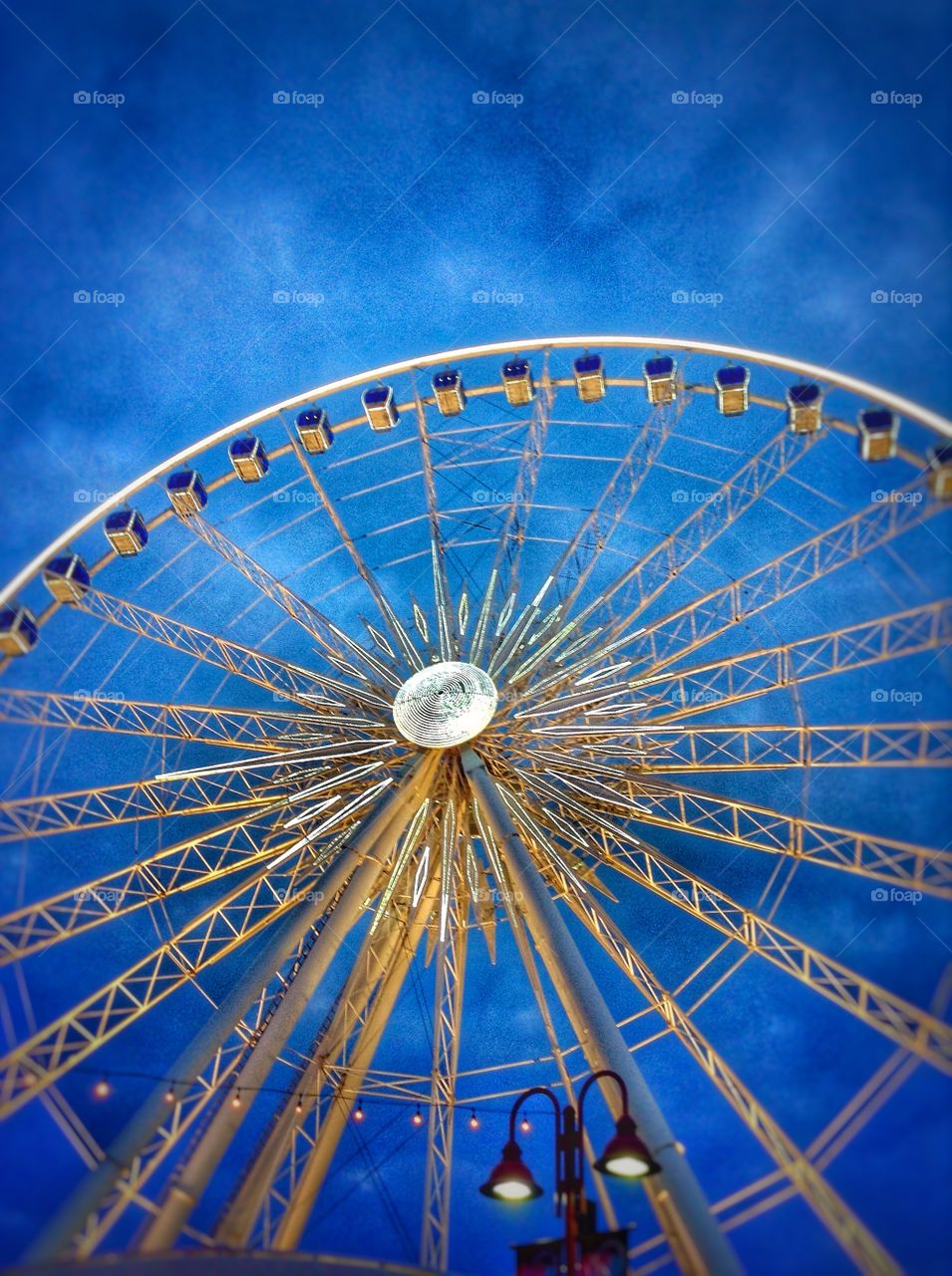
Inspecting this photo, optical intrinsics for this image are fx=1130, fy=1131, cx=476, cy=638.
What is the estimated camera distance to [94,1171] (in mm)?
15844

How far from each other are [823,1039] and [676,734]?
51.0ft

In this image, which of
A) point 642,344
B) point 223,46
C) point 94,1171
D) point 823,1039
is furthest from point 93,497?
point 823,1039

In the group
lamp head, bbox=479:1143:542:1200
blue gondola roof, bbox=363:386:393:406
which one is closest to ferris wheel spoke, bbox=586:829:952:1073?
lamp head, bbox=479:1143:542:1200

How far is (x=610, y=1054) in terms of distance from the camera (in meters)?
15.8

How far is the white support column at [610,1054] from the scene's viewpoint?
43.8 feet

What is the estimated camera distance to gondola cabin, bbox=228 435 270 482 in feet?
81.4

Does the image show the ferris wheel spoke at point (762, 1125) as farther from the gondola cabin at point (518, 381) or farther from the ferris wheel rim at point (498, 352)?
the gondola cabin at point (518, 381)
